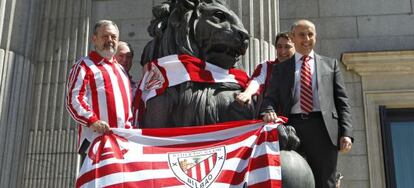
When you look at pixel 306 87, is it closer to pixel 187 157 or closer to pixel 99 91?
pixel 187 157

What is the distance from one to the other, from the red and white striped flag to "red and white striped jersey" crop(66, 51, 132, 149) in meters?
0.25

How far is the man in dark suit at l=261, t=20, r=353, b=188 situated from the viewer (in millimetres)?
3707

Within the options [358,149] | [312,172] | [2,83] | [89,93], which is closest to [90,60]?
[89,93]

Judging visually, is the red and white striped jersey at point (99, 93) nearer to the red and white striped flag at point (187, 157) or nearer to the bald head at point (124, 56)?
the red and white striped flag at point (187, 157)

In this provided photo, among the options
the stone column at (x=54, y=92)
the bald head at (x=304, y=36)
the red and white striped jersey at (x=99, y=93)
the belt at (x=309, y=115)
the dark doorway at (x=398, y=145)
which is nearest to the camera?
the belt at (x=309, y=115)

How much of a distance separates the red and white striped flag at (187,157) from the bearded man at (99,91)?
0.21 m

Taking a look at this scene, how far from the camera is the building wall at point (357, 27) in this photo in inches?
366

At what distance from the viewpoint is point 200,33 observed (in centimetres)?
435

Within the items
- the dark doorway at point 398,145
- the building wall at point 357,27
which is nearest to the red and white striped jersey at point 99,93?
the building wall at point 357,27

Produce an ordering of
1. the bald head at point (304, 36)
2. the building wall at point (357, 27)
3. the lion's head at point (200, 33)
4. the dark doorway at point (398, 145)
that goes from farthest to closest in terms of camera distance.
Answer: the building wall at point (357, 27)
the dark doorway at point (398, 145)
the lion's head at point (200, 33)
the bald head at point (304, 36)

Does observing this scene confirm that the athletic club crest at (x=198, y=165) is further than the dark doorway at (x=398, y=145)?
No

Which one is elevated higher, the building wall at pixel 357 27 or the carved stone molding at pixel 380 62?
the building wall at pixel 357 27

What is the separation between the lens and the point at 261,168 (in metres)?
3.65

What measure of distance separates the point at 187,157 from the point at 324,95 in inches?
38.7
